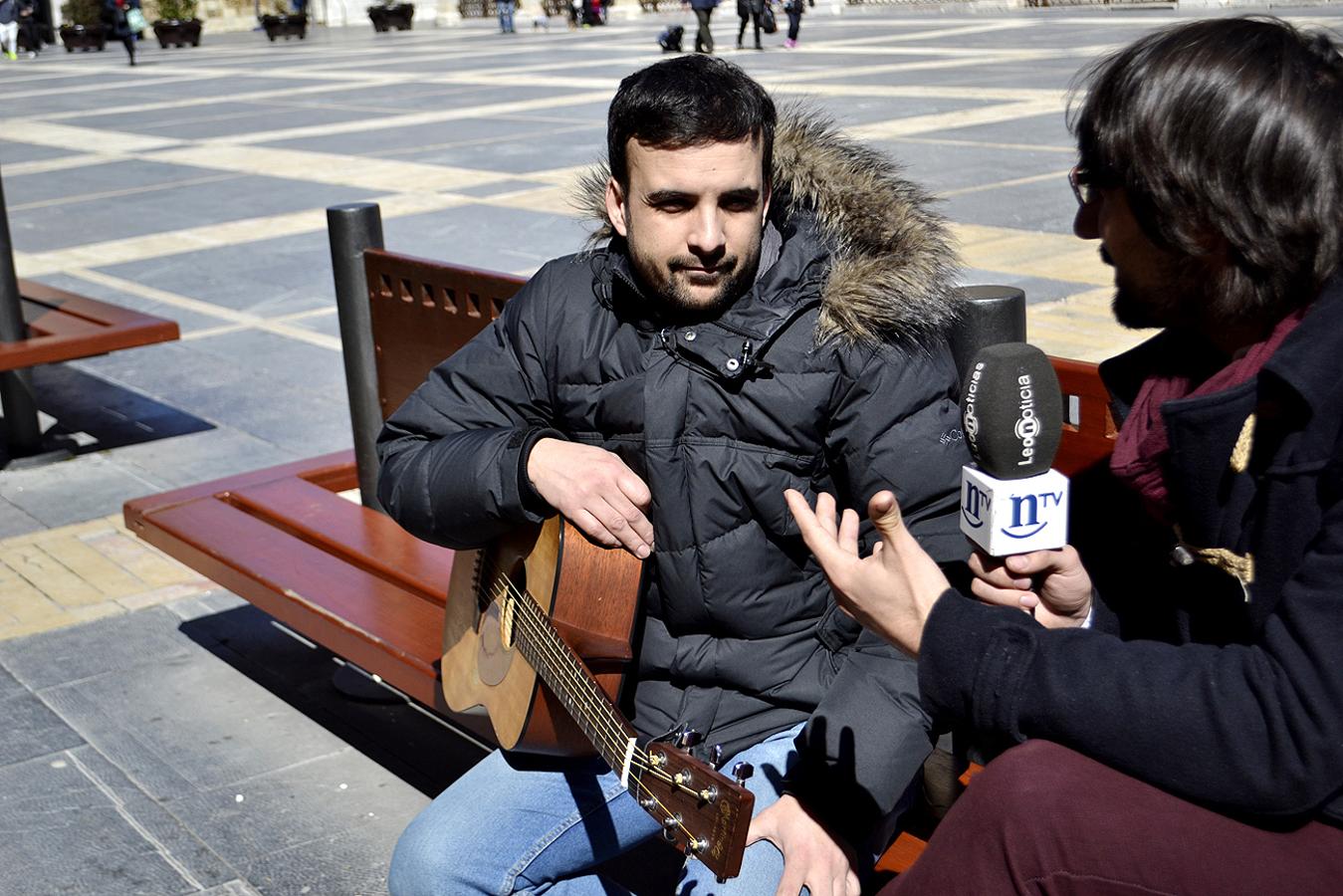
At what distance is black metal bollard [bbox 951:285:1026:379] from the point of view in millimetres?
2678

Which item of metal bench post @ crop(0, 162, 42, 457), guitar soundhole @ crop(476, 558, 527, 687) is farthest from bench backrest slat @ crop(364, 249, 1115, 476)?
metal bench post @ crop(0, 162, 42, 457)

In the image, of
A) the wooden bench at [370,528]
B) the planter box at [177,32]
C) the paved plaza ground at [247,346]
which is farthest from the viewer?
the planter box at [177,32]

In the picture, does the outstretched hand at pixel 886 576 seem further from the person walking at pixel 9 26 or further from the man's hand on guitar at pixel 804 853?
the person walking at pixel 9 26

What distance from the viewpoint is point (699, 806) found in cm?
194

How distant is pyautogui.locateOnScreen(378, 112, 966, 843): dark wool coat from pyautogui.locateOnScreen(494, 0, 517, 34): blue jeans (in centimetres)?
3611

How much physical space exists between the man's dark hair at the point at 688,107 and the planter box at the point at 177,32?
1516 inches

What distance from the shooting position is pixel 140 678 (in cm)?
422

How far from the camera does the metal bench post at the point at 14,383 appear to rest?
5945mm

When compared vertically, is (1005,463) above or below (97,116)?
above

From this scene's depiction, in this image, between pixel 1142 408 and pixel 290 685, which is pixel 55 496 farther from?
pixel 1142 408

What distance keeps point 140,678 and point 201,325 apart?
13.6ft

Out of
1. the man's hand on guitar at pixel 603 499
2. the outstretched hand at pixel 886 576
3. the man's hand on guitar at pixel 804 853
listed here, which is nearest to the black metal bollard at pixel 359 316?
the man's hand on guitar at pixel 603 499

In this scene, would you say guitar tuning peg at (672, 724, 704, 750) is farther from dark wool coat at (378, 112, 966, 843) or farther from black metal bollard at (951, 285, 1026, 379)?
black metal bollard at (951, 285, 1026, 379)

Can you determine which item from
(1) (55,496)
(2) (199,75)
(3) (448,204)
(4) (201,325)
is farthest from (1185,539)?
(2) (199,75)
